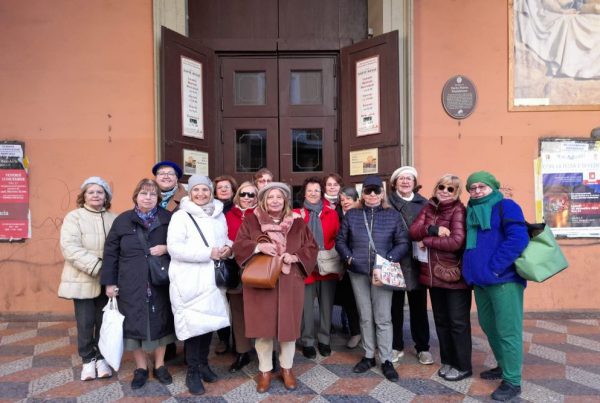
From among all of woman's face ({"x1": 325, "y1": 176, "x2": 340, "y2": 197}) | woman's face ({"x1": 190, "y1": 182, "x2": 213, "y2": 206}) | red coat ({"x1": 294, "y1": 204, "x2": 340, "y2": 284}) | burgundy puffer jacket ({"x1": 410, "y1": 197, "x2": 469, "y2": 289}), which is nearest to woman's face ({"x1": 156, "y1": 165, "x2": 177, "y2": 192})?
woman's face ({"x1": 190, "y1": 182, "x2": 213, "y2": 206})

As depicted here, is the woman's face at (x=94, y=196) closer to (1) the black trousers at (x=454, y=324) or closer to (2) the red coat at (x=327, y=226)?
(2) the red coat at (x=327, y=226)

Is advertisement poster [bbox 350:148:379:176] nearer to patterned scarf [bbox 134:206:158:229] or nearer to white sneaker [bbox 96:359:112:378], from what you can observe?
patterned scarf [bbox 134:206:158:229]

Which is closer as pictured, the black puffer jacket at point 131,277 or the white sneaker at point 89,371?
the black puffer jacket at point 131,277

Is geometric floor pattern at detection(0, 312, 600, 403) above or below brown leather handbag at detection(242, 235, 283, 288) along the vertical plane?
below

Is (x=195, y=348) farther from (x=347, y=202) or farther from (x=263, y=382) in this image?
(x=347, y=202)

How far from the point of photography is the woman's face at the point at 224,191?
147 inches

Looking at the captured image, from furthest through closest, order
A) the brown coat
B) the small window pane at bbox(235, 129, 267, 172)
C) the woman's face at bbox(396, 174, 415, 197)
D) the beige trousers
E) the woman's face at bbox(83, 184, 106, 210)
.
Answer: the small window pane at bbox(235, 129, 267, 172), the woman's face at bbox(396, 174, 415, 197), the woman's face at bbox(83, 184, 106, 210), the beige trousers, the brown coat

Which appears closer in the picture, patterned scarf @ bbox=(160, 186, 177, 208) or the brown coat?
the brown coat

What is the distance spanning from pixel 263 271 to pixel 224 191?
44.9 inches

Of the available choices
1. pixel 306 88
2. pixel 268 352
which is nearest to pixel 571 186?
pixel 306 88

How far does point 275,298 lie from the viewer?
9.87 ft

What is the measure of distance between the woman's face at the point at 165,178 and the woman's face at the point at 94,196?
478mm

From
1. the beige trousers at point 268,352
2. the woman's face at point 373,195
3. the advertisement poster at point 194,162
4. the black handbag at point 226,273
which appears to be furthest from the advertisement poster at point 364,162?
the beige trousers at point 268,352

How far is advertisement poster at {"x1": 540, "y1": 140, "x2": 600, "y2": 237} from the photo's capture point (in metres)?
5.08
